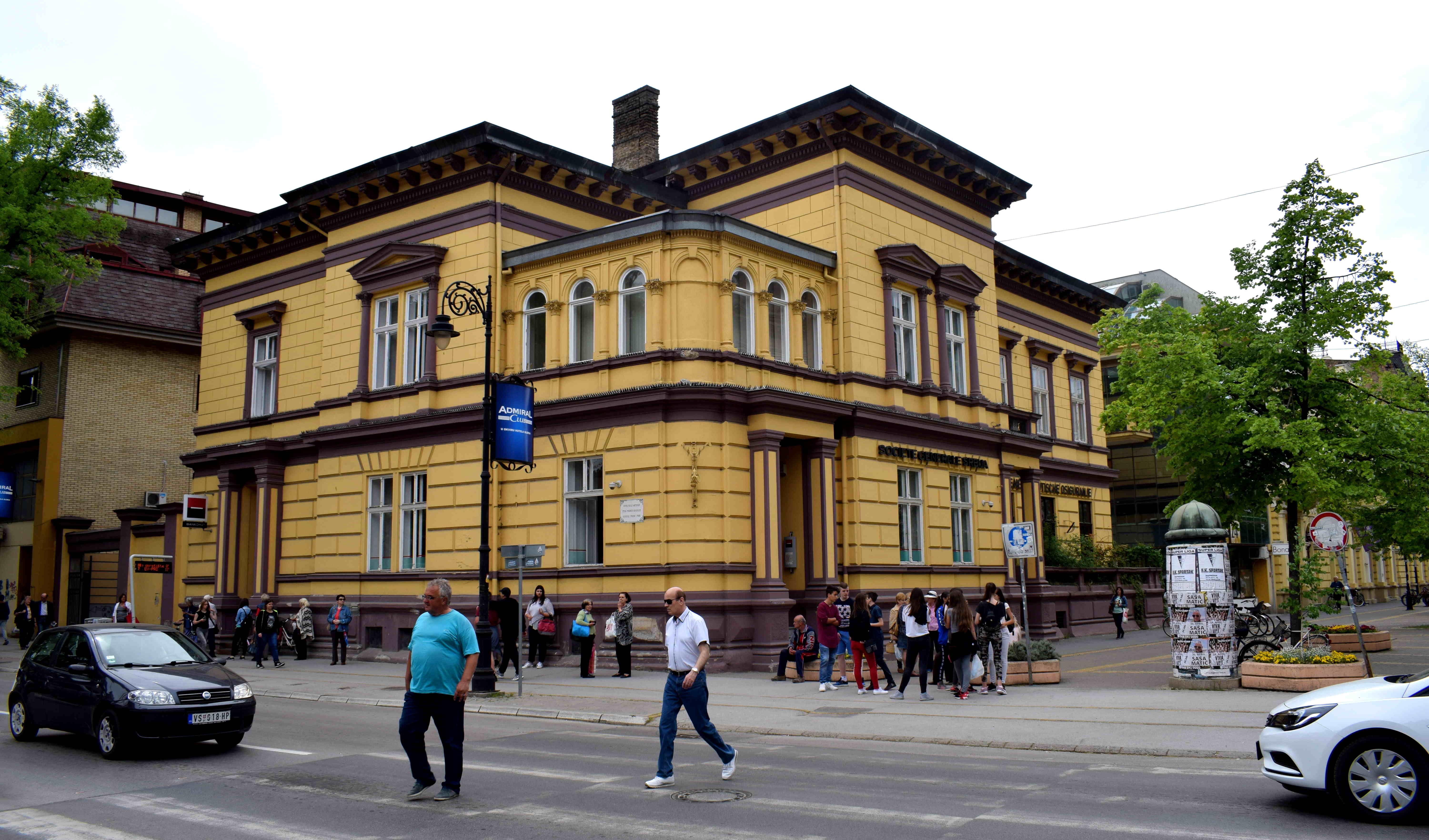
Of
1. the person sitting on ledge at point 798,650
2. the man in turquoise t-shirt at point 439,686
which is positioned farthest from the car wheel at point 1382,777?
the person sitting on ledge at point 798,650

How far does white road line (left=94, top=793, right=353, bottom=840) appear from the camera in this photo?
315 inches

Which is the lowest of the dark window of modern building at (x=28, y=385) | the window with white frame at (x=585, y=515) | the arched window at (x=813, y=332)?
the window with white frame at (x=585, y=515)

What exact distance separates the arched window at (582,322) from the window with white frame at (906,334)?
7438 millimetres

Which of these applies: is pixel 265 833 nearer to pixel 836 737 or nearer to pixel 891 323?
pixel 836 737

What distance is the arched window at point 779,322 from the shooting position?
24.3 meters

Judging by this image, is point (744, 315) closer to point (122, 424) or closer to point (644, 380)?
point (644, 380)

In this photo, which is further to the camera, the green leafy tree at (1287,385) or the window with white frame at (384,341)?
the window with white frame at (384,341)

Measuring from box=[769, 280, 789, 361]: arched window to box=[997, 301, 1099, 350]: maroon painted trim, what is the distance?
494 inches

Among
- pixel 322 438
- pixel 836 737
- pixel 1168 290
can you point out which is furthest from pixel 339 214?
pixel 1168 290

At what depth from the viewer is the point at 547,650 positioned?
2391 centimetres

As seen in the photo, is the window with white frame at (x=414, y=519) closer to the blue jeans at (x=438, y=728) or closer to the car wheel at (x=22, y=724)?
the car wheel at (x=22, y=724)

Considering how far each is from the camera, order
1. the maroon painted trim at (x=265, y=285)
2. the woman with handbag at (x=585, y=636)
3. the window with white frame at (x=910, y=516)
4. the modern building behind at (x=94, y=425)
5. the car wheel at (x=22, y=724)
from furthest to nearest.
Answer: the modern building behind at (x=94, y=425) → the maroon painted trim at (x=265, y=285) → the window with white frame at (x=910, y=516) → the woman with handbag at (x=585, y=636) → the car wheel at (x=22, y=724)

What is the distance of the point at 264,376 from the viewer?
31797 millimetres

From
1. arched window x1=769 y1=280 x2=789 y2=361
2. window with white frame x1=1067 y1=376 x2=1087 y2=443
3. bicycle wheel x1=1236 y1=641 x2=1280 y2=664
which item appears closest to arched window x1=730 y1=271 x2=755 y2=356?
arched window x1=769 y1=280 x2=789 y2=361
